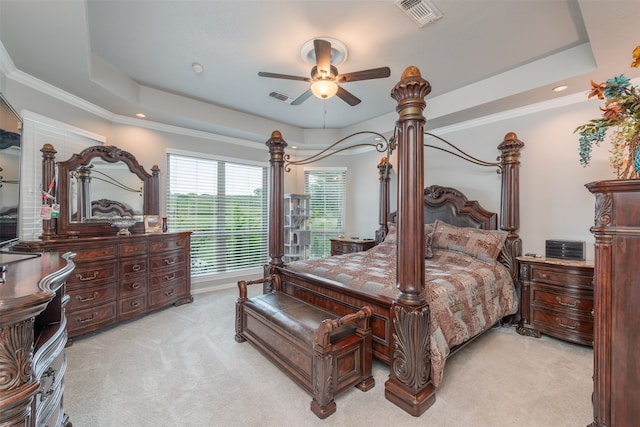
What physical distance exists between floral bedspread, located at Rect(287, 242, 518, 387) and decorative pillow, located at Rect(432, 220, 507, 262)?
10 centimetres

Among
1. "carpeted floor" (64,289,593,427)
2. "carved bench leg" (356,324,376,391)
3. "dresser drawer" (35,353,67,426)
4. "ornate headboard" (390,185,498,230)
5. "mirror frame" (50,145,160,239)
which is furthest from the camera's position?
"ornate headboard" (390,185,498,230)

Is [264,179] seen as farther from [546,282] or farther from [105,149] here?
[546,282]

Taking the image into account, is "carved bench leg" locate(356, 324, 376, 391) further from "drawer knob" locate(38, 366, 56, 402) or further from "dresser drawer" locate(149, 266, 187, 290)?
"dresser drawer" locate(149, 266, 187, 290)

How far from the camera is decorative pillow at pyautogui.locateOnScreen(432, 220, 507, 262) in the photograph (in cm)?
318

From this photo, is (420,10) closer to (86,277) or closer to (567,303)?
(567,303)

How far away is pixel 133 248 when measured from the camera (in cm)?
332

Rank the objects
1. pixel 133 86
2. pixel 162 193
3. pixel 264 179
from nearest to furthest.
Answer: pixel 133 86
pixel 162 193
pixel 264 179

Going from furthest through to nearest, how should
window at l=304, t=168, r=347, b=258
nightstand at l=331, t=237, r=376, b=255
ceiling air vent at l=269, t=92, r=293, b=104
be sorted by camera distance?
1. window at l=304, t=168, r=347, b=258
2. nightstand at l=331, t=237, r=376, b=255
3. ceiling air vent at l=269, t=92, r=293, b=104

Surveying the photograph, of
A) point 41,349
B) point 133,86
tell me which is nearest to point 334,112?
point 133,86

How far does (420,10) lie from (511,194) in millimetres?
2393

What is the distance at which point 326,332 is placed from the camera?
5.91ft

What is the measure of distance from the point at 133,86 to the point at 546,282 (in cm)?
528

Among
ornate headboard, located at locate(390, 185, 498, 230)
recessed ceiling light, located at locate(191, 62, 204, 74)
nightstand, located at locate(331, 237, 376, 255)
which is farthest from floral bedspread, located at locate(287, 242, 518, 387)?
recessed ceiling light, located at locate(191, 62, 204, 74)

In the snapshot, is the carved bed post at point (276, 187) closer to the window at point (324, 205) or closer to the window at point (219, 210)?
the window at point (219, 210)
